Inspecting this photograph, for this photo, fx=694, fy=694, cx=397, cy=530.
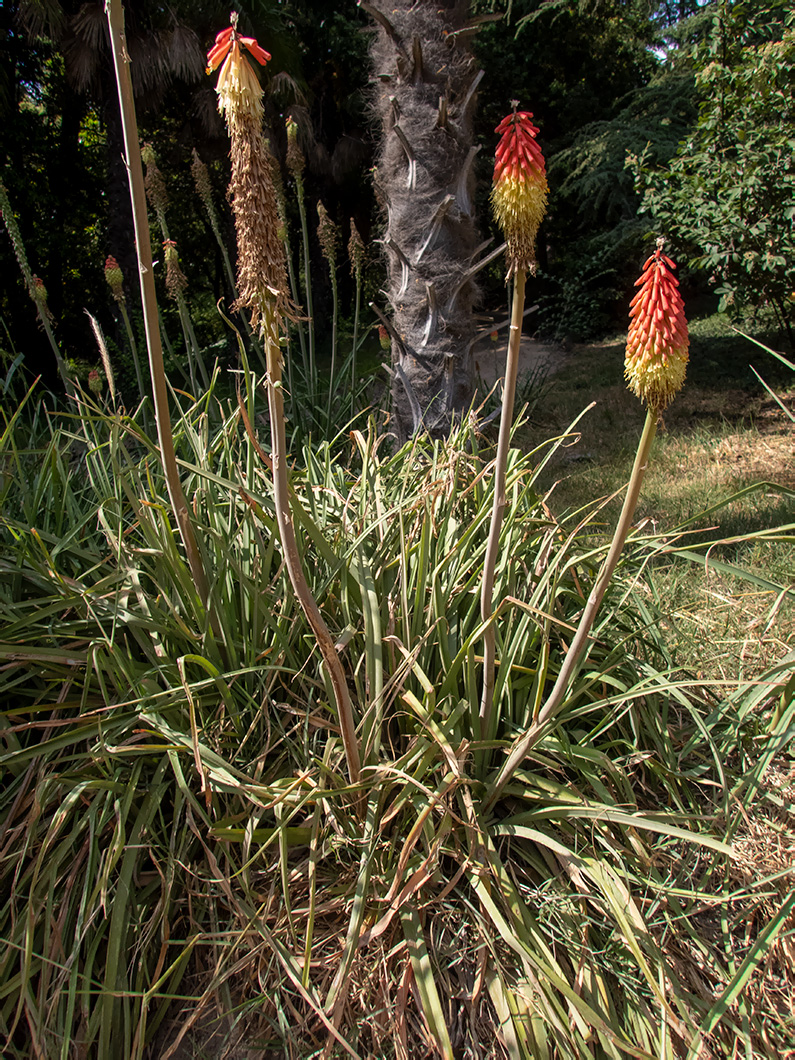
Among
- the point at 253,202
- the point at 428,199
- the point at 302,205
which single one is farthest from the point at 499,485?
the point at 302,205

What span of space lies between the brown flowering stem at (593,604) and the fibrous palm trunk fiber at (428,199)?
235 cm

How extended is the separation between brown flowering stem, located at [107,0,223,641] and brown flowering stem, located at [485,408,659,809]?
83 centimetres

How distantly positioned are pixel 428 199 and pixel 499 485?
113 inches

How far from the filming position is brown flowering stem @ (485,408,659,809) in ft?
3.72

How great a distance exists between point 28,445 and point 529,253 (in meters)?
2.23

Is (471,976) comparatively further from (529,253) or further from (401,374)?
(401,374)

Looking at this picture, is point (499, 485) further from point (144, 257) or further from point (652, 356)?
point (144, 257)

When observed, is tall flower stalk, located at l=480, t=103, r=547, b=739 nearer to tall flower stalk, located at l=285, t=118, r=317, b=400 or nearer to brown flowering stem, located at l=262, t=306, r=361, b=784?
brown flowering stem, located at l=262, t=306, r=361, b=784

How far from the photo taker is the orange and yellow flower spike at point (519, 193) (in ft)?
3.90

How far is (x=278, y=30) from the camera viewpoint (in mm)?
9898

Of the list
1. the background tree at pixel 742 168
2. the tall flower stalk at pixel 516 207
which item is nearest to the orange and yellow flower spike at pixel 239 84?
the tall flower stalk at pixel 516 207

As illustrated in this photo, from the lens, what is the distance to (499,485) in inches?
51.3

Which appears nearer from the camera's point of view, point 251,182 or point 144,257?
point 251,182

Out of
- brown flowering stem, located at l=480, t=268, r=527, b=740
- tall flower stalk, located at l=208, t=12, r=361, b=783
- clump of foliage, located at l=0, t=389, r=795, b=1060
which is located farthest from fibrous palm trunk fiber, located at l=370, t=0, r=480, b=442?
tall flower stalk, located at l=208, t=12, r=361, b=783
